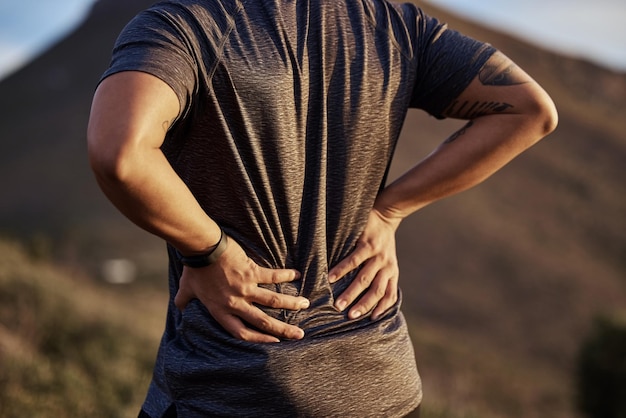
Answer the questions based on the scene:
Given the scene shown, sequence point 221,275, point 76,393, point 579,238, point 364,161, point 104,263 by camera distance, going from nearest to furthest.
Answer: point 221,275
point 364,161
point 76,393
point 104,263
point 579,238

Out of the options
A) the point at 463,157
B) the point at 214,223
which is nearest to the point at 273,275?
the point at 214,223

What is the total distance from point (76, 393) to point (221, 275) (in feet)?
15.3

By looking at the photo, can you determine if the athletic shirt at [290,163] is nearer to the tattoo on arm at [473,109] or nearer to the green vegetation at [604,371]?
the tattoo on arm at [473,109]

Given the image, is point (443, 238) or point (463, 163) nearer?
point (463, 163)

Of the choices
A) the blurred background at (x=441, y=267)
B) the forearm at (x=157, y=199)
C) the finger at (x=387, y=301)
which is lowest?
the blurred background at (x=441, y=267)

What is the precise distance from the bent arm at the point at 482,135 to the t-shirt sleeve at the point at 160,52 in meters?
0.72

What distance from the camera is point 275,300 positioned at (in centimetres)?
163

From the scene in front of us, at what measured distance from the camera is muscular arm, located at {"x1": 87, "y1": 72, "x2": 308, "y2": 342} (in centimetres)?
136

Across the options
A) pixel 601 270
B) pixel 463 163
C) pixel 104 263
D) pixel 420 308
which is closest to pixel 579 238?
pixel 601 270

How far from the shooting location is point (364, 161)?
1.76m

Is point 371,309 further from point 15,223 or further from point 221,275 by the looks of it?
point 15,223

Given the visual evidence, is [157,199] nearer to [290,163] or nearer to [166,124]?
[166,124]

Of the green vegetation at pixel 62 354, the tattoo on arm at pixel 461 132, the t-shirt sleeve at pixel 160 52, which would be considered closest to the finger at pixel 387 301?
the tattoo on arm at pixel 461 132

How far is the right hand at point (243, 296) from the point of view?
1618 millimetres
